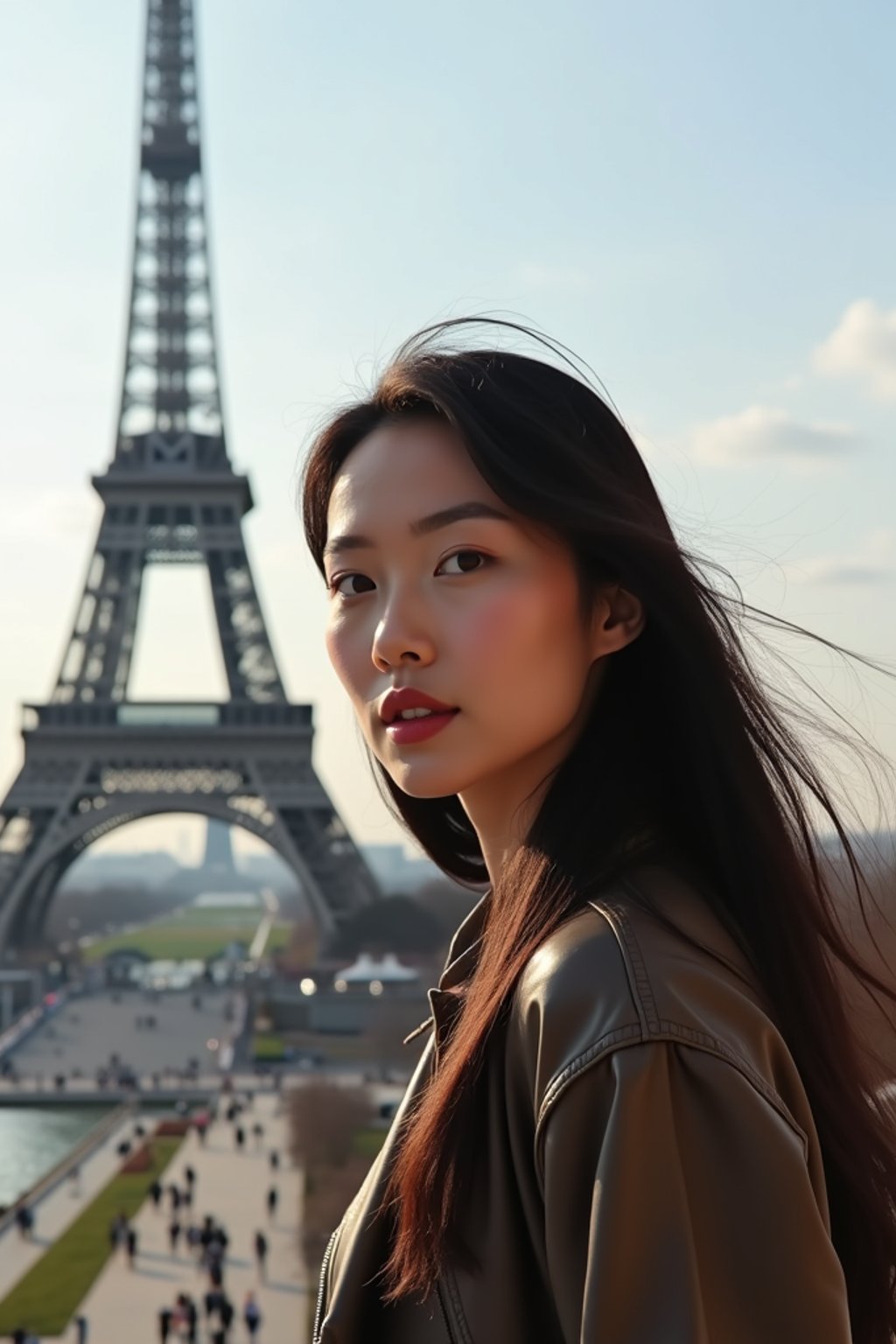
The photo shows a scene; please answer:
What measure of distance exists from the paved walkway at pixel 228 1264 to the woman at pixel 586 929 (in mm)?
16095

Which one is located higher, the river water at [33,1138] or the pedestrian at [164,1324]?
the river water at [33,1138]

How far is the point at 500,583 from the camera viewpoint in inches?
84.8

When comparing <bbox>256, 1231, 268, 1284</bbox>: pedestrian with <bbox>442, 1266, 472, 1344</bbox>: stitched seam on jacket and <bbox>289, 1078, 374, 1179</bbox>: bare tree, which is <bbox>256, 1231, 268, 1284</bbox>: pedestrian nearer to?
<bbox>289, 1078, 374, 1179</bbox>: bare tree

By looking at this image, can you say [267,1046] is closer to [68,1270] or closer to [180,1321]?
[68,1270]

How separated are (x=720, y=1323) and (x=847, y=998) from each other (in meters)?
0.94

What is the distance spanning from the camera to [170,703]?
49.6m

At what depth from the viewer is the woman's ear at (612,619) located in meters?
2.27

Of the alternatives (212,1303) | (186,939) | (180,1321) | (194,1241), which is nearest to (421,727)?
(180,1321)

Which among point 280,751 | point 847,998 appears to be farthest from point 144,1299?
point 280,751

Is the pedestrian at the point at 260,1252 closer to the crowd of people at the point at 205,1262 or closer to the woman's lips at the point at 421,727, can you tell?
the crowd of people at the point at 205,1262

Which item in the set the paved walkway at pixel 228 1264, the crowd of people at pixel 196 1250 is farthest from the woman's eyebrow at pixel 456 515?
the paved walkway at pixel 228 1264

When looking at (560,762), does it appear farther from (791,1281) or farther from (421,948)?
(421,948)

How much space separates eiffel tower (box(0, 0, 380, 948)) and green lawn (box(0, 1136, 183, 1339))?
2097 cm

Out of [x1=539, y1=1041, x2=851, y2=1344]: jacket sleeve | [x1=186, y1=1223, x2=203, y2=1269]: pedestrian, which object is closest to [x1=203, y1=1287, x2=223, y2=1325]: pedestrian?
[x1=186, y1=1223, x2=203, y2=1269]: pedestrian
